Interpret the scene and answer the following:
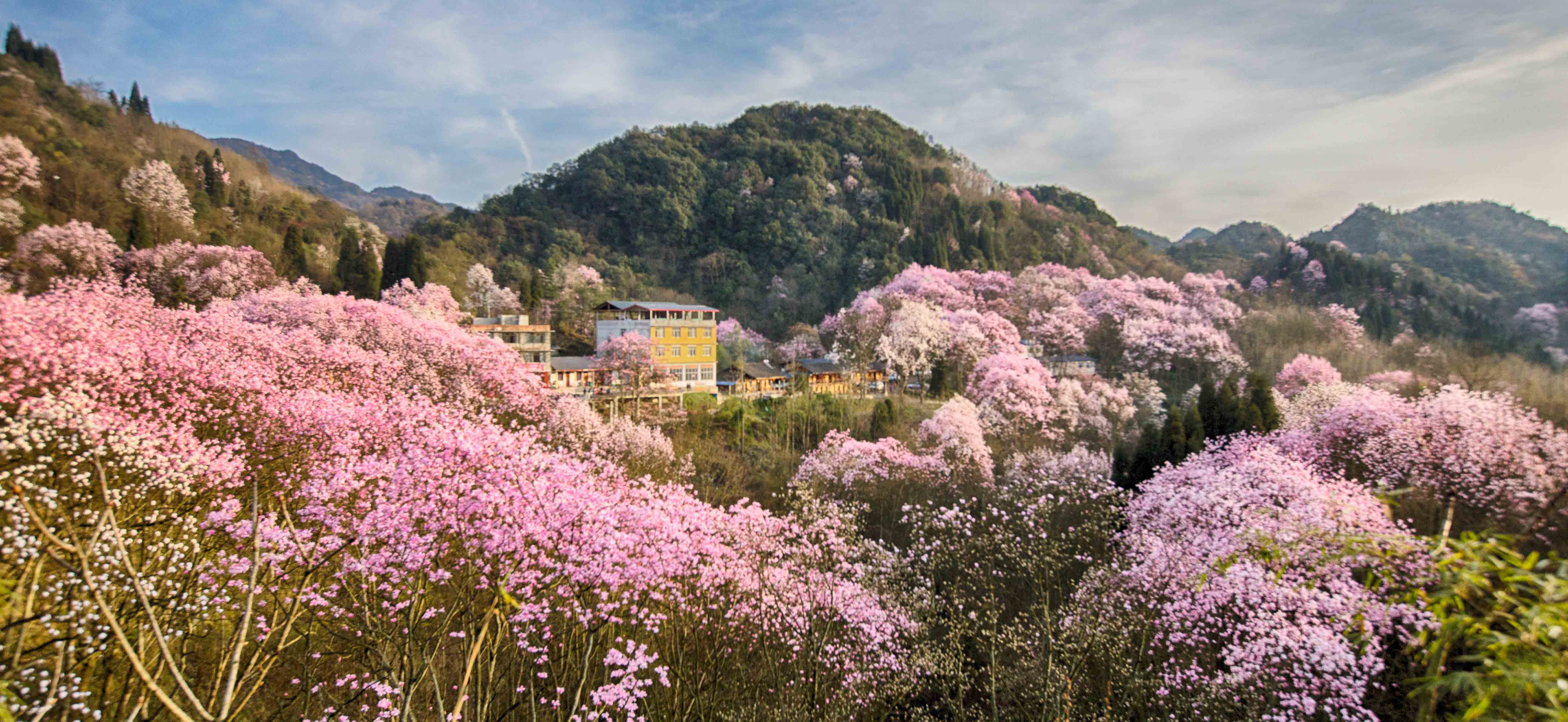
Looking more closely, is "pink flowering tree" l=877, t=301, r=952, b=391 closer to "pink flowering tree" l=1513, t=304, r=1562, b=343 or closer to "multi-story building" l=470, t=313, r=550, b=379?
"multi-story building" l=470, t=313, r=550, b=379

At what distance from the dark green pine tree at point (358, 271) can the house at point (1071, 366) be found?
2446 centimetres

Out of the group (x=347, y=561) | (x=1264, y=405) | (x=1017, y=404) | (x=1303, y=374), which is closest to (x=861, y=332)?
(x=1017, y=404)

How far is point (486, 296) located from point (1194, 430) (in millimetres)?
28100

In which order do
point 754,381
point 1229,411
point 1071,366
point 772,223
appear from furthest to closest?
point 772,223
point 754,381
point 1071,366
point 1229,411

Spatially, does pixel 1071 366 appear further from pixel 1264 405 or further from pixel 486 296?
pixel 486 296

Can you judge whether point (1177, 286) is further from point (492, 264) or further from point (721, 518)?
point (492, 264)

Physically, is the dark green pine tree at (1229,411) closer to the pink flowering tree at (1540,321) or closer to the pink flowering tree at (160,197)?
the pink flowering tree at (1540,321)

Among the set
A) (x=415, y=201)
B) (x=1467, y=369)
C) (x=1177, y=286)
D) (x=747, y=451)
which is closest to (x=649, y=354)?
(x=747, y=451)

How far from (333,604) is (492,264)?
1244 inches

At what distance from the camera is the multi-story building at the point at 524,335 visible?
2217cm

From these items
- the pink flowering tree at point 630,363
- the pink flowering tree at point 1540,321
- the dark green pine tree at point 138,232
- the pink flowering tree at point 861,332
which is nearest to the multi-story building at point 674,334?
the pink flowering tree at point 630,363

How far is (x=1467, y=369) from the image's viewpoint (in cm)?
1317

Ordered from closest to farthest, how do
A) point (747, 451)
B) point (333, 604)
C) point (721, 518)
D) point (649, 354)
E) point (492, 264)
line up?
point (333, 604), point (721, 518), point (747, 451), point (649, 354), point (492, 264)

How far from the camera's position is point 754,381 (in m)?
27.9
